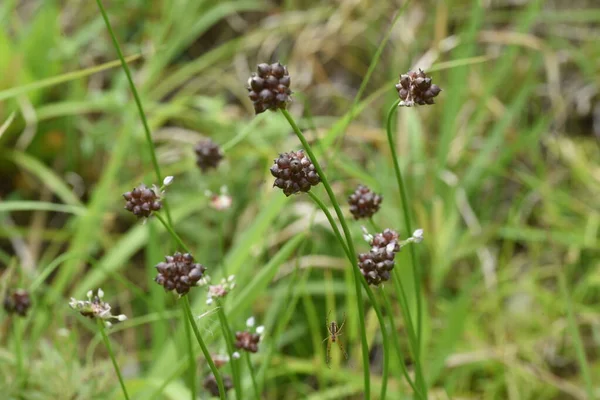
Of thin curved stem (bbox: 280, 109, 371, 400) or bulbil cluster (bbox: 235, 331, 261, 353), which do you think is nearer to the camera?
thin curved stem (bbox: 280, 109, 371, 400)

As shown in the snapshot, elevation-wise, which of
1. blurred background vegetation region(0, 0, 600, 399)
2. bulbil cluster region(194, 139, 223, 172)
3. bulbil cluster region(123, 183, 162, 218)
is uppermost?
blurred background vegetation region(0, 0, 600, 399)

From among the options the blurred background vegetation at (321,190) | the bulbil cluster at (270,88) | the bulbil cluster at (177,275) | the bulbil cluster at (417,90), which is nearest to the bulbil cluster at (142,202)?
the bulbil cluster at (177,275)

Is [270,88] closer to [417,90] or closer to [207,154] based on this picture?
[417,90]

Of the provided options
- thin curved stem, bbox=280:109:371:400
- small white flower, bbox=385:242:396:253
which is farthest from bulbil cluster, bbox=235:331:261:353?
small white flower, bbox=385:242:396:253

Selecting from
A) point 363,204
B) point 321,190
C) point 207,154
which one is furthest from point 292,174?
point 321,190

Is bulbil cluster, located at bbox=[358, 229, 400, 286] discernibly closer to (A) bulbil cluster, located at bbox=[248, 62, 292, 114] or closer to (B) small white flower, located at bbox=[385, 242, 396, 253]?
(B) small white flower, located at bbox=[385, 242, 396, 253]

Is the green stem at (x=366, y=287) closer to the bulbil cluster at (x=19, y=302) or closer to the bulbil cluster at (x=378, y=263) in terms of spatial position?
the bulbil cluster at (x=378, y=263)
